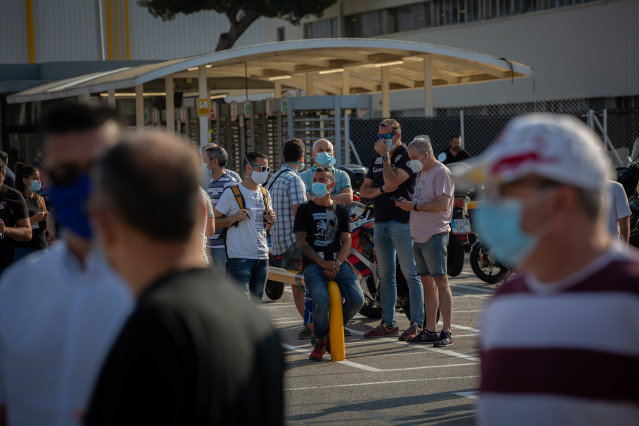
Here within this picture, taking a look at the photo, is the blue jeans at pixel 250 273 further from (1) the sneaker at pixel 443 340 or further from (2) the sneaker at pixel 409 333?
(1) the sneaker at pixel 443 340

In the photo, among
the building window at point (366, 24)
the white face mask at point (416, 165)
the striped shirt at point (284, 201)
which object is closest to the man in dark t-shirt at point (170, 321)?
the white face mask at point (416, 165)

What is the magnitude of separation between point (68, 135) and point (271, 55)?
64.8 feet

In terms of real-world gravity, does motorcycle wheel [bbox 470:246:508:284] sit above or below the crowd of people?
below

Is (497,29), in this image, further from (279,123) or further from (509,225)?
(509,225)

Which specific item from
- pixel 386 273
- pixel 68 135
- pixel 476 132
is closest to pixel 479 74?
pixel 476 132

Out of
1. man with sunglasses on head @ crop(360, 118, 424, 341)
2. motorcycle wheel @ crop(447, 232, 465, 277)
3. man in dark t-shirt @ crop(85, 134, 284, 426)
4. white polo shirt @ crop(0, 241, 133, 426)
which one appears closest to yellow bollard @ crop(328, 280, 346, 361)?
man with sunglasses on head @ crop(360, 118, 424, 341)

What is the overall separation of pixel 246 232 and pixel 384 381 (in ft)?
6.42

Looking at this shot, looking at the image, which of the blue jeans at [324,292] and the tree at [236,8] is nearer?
the blue jeans at [324,292]

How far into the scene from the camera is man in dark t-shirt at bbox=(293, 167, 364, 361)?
31.3ft

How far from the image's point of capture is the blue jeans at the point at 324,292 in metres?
9.52

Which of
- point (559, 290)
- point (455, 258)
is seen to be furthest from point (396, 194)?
point (559, 290)

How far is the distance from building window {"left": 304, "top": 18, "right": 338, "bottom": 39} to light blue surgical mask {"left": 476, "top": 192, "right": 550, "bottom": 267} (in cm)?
4671

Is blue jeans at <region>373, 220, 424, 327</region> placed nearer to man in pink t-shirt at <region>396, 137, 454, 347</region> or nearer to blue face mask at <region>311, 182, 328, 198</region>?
man in pink t-shirt at <region>396, 137, 454, 347</region>

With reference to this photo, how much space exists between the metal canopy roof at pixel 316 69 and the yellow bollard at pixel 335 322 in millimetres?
12029
